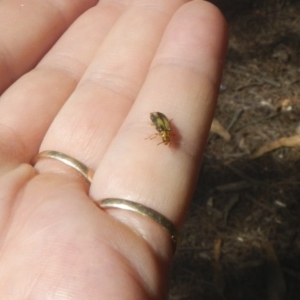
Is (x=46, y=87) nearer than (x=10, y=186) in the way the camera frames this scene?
No

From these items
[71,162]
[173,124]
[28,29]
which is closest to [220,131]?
[28,29]

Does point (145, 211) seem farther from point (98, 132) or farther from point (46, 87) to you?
point (46, 87)

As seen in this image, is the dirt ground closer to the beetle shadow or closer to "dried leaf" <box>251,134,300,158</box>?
"dried leaf" <box>251,134,300,158</box>

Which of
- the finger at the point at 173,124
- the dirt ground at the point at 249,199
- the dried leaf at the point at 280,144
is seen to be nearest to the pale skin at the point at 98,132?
the finger at the point at 173,124

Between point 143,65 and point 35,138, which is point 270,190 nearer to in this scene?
point 143,65

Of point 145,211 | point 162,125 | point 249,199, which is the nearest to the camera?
point 145,211

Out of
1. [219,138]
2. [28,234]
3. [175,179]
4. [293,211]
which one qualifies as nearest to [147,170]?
[175,179]
